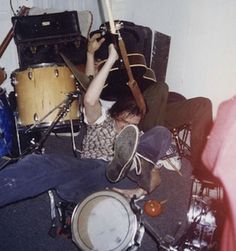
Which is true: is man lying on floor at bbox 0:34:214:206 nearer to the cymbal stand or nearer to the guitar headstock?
the cymbal stand

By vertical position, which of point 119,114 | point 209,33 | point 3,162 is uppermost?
point 209,33

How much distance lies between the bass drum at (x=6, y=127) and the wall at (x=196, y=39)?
6.43ft

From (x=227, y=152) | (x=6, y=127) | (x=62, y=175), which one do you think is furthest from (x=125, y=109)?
(x=227, y=152)

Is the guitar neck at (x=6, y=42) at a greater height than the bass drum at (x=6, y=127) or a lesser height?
greater

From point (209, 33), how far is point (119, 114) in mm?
1489

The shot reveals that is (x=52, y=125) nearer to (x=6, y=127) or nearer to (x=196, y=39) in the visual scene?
(x=6, y=127)

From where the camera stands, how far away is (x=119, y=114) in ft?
8.54

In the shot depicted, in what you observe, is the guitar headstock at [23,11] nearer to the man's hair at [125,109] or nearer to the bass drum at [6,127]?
the bass drum at [6,127]

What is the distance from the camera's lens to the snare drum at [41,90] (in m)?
3.17

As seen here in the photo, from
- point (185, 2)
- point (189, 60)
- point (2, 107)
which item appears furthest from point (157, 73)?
point (2, 107)

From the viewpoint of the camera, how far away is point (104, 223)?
6.98 feet

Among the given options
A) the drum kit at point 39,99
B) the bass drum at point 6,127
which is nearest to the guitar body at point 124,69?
the drum kit at point 39,99

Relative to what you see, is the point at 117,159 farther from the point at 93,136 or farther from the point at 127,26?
the point at 127,26

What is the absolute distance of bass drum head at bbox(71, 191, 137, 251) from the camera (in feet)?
6.77
